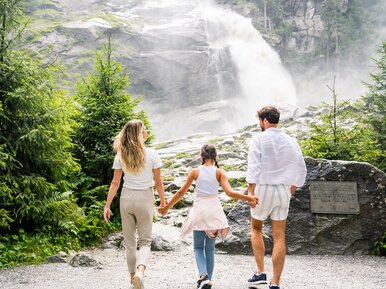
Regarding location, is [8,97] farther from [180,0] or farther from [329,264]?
[180,0]

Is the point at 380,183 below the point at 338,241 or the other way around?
→ the other way around

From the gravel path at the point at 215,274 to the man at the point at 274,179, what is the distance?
42.8 inches

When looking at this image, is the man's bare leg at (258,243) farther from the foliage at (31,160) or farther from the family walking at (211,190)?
the foliage at (31,160)

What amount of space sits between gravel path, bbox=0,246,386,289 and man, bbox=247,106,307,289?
42.8 inches

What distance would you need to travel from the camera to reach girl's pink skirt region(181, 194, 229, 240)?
446cm

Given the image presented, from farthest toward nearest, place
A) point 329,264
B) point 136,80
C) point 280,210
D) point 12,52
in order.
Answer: point 136,80 < point 12,52 < point 329,264 < point 280,210

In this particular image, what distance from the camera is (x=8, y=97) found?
7.25 metres

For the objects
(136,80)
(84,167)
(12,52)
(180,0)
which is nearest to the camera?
(12,52)

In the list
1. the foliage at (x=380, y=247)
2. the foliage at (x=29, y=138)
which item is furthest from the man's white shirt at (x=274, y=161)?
the foliage at (x=29, y=138)

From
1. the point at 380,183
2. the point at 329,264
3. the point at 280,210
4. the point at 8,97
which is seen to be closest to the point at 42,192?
the point at 8,97

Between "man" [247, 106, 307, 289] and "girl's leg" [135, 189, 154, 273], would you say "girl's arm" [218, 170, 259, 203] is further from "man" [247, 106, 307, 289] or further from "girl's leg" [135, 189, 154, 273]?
"girl's leg" [135, 189, 154, 273]

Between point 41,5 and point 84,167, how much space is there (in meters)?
47.1

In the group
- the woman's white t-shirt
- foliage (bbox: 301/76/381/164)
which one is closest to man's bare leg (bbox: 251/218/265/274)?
the woman's white t-shirt

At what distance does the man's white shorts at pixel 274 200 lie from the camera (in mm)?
4340
